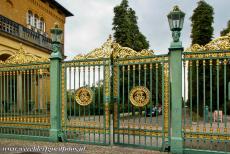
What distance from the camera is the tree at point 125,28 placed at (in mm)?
30188

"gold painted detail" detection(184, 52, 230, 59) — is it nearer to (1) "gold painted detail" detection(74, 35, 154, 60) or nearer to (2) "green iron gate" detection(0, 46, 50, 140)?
(1) "gold painted detail" detection(74, 35, 154, 60)

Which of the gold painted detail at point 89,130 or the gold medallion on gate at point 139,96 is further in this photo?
the gold painted detail at point 89,130

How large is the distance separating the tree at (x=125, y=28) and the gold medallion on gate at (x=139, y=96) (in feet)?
71.2

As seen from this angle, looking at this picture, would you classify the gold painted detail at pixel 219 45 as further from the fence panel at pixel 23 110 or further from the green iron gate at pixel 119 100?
the fence panel at pixel 23 110

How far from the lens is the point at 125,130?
333 inches

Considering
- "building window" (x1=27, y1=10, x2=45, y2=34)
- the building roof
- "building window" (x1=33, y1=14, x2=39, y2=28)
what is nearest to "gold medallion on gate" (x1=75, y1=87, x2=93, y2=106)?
"building window" (x1=27, y1=10, x2=45, y2=34)

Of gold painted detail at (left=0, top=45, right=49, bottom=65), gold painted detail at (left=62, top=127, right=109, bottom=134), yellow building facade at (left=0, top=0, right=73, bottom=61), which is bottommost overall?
gold painted detail at (left=62, top=127, right=109, bottom=134)

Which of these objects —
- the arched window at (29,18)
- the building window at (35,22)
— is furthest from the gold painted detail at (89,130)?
the arched window at (29,18)

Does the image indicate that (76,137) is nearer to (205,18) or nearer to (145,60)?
(145,60)

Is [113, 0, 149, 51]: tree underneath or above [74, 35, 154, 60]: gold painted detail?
above

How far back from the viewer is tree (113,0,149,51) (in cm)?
3019

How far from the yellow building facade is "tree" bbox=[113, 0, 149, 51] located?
6146 millimetres

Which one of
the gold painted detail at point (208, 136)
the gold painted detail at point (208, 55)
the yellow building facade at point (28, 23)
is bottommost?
the gold painted detail at point (208, 136)

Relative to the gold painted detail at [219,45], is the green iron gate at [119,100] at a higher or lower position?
lower
